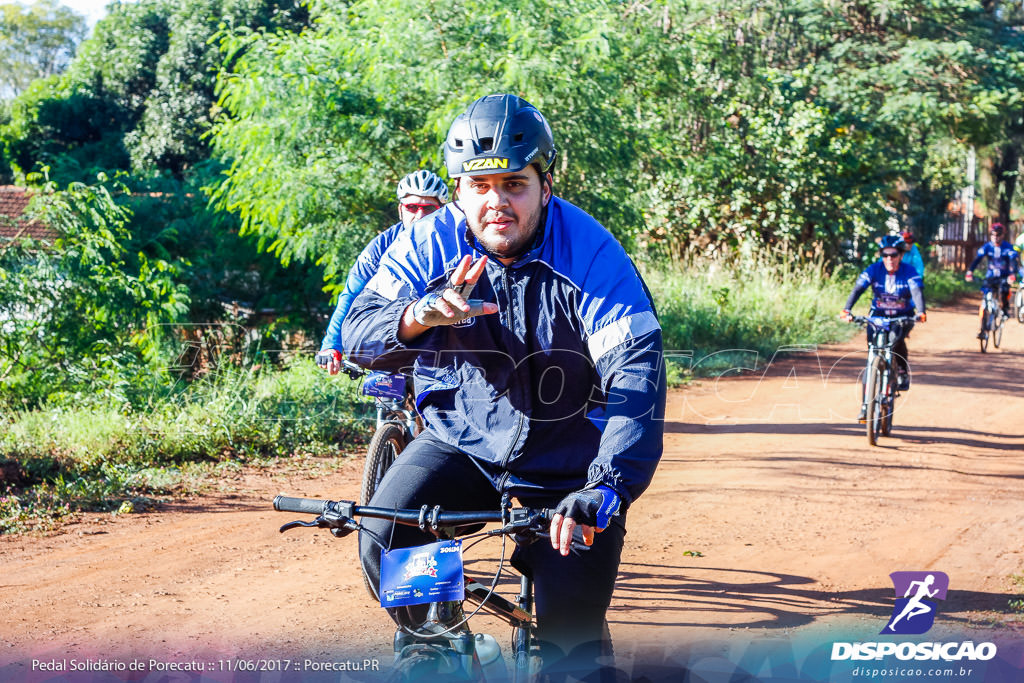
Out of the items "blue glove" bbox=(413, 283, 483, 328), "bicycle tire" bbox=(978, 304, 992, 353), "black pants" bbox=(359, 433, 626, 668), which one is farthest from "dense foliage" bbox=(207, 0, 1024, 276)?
"blue glove" bbox=(413, 283, 483, 328)

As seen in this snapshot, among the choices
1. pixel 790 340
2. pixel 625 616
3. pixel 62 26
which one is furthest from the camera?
pixel 62 26

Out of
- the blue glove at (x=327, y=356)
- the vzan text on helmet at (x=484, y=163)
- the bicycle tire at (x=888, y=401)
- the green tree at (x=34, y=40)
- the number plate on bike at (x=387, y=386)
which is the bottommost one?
the bicycle tire at (x=888, y=401)

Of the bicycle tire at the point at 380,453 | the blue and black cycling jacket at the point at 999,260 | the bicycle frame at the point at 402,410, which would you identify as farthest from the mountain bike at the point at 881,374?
the blue and black cycling jacket at the point at 999,260

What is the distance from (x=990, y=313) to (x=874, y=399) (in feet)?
26.4

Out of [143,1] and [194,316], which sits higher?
[143,1]

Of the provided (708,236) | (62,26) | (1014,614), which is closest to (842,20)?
(708,236)

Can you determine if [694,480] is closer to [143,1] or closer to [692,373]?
[692,373]

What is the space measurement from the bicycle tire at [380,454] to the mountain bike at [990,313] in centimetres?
1323

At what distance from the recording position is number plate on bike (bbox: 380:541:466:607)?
269 centimetres

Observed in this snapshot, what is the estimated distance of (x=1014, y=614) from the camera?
17.2 ft

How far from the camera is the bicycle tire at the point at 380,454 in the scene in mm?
5500

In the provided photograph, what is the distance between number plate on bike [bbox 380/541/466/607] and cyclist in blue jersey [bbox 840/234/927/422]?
8200 mm

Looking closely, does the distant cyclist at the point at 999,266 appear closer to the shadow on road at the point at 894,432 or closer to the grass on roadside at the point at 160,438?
the shadow on road at the point at 894,432

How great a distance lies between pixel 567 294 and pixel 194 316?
10572 mm
